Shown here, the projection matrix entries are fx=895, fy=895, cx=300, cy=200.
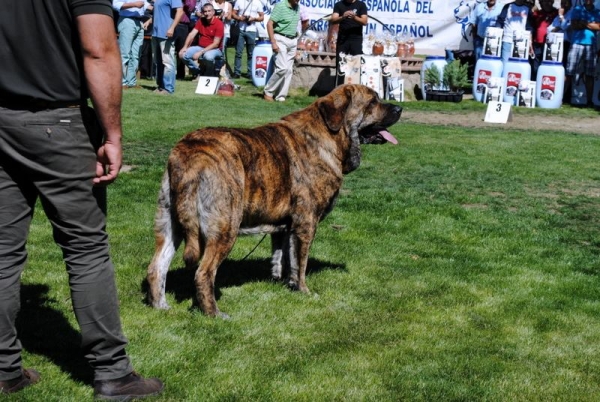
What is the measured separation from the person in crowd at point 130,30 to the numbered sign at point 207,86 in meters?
1.57

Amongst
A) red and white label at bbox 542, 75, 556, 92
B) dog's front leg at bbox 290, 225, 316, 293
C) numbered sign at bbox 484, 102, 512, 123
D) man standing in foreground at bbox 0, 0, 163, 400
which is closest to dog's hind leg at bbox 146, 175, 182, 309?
dog's front leg at bbox 290, 225, 316, 293

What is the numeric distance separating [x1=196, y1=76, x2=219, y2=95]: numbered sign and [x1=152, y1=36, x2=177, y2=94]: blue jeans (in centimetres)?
61

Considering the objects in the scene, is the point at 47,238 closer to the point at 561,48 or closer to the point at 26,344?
the point at 26,344

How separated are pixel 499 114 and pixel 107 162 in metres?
13.9

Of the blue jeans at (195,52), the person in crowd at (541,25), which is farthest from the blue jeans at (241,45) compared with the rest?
the person in crowd at (541,25)

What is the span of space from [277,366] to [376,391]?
1.99 feet

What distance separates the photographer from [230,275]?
6.79 metres

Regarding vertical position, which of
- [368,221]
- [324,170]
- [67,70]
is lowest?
[368,221]

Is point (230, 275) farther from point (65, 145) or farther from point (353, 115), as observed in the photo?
point (65, 145)

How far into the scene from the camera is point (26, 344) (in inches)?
200

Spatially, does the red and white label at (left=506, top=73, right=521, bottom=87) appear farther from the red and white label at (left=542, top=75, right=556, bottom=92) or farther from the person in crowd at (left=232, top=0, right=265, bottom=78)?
the person in crowd at (left=232, top=0, right=265, bottom=78)

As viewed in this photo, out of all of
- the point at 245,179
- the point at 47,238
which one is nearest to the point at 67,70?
the point at 245,179

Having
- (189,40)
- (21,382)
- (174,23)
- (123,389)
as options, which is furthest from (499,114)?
(21,382)

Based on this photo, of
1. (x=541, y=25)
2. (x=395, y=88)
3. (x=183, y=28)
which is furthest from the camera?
(x=183, y=28)
